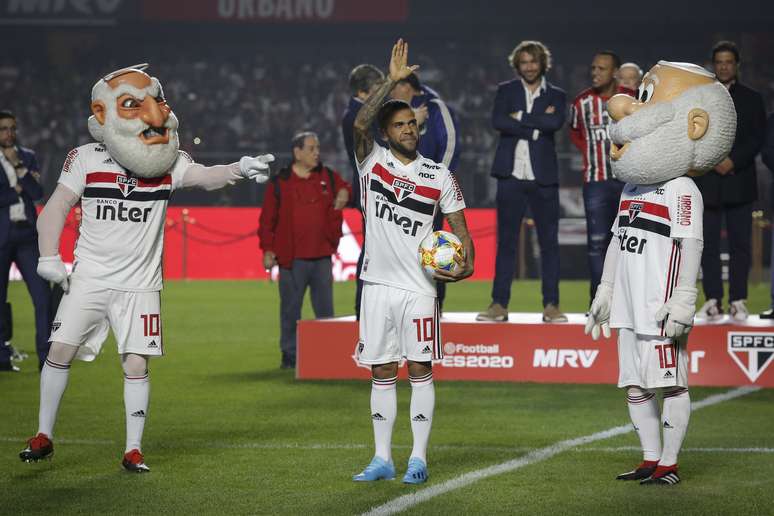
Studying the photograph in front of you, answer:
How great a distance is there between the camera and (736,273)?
11.0 meters

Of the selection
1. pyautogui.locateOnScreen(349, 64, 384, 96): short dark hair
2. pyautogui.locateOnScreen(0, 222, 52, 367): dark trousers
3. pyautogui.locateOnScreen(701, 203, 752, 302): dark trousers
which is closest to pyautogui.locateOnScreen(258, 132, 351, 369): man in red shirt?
pyautogui.locateOnScreen(349, 64, 384, 96): short dark hair

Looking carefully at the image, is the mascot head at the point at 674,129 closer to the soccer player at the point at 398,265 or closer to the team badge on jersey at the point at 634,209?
the team badge on jersey at the point at 634,209

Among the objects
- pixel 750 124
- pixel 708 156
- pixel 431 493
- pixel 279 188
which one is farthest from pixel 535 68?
pixel 431 493

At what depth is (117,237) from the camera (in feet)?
23.7

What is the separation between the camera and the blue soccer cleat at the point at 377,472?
6855mm

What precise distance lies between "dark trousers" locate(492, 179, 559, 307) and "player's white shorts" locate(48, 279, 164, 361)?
13.6 ft

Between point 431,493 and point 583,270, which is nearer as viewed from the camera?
A: point 431,493

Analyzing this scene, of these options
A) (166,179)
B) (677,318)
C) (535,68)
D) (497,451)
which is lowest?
A: (497,451)

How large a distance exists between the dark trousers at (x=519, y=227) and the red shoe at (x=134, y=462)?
4.33m

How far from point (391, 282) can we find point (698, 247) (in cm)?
163

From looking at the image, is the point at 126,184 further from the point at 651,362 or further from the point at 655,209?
the point at 651,362

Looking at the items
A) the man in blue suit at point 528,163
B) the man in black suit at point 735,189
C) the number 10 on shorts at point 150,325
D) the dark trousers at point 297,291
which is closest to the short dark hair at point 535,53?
the man in blue suit at point 528,163

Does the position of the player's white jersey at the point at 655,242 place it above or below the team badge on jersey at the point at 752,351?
above

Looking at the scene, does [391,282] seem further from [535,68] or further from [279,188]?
[279,188]
